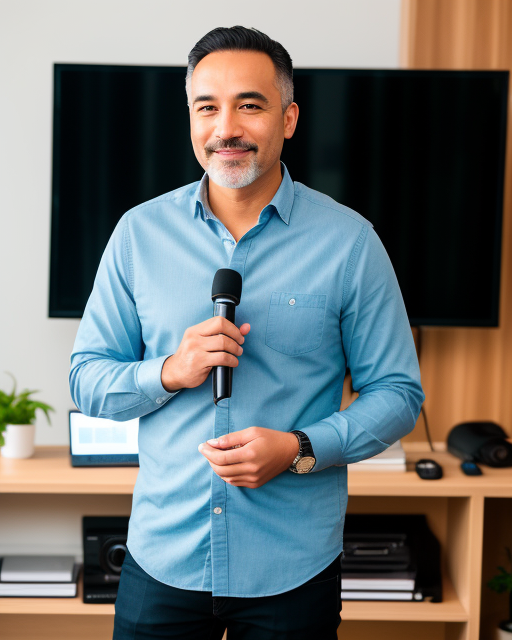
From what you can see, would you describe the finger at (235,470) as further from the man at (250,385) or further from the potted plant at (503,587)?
the potted plant at (503,587)

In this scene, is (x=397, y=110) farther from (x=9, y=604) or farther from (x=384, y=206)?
(x=9, y=604)

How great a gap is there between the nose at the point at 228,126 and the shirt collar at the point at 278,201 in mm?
137

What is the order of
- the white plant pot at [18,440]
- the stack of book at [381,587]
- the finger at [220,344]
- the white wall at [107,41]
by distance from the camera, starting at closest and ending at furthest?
1. the finger at [220,344]
2. the stack of book at [381,587]
3. the white plant pot at [18,440]
4. the white wall at [107,41]

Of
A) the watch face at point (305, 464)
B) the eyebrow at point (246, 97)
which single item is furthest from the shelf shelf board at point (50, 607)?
the eyebrow at point (246, 97)

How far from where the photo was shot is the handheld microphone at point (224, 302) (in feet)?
3.43

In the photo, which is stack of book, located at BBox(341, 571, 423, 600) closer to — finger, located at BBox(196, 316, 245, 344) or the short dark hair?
finger, located at BBox(196, 316, 245, 344)

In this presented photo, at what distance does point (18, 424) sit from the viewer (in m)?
2.30

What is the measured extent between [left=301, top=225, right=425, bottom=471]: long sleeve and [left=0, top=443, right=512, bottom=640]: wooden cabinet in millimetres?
964

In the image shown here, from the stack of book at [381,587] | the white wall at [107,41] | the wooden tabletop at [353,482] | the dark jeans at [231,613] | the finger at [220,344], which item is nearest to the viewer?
the finger at [220,344]

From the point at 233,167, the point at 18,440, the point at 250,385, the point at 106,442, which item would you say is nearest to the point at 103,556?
the point at 106,442

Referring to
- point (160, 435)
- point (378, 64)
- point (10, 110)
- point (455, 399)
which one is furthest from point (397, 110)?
point (160, 435)

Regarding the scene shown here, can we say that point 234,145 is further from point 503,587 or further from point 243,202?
point 503,587

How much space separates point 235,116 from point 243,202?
6.5 inches

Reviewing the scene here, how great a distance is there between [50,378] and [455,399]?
1.55 metres
